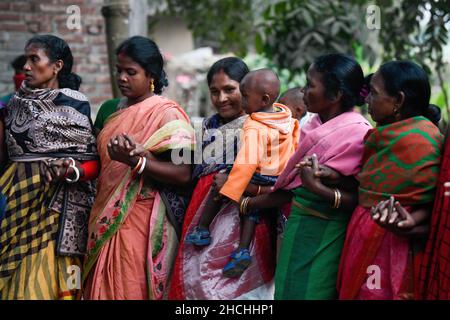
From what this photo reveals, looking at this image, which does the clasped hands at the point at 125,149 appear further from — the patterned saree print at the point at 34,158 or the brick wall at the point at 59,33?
the brick wall at the point at 59,33

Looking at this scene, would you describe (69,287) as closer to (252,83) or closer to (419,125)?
(252,83)

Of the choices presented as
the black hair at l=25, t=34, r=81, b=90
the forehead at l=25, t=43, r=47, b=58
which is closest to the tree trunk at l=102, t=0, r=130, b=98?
the black hair at l=25, t=34, r=81, b=90

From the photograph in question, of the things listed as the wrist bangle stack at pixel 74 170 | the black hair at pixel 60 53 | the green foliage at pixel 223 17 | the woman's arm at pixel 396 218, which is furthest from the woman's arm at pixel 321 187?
the green foliage at pixel 223 17

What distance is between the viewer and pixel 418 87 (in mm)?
3217

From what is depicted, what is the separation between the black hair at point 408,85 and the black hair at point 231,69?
97 cm

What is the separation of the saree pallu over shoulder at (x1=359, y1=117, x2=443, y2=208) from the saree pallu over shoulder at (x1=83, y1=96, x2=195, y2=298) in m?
1.18

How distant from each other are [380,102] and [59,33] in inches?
206

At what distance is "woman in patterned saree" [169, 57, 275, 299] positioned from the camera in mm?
3801

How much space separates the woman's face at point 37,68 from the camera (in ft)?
13.5

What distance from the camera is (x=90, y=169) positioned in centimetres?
409

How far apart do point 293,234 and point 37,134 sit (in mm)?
1580

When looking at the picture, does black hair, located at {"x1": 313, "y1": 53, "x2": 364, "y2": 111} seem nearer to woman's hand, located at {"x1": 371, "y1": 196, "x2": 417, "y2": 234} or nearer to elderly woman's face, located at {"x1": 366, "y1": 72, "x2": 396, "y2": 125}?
elderly woman's face, located at {"x1": 366, "y1": 72, "x2": 396, "y2": 125}

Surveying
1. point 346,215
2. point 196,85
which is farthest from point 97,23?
point 196,85

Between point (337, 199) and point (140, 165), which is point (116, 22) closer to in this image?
point (140, 165)
